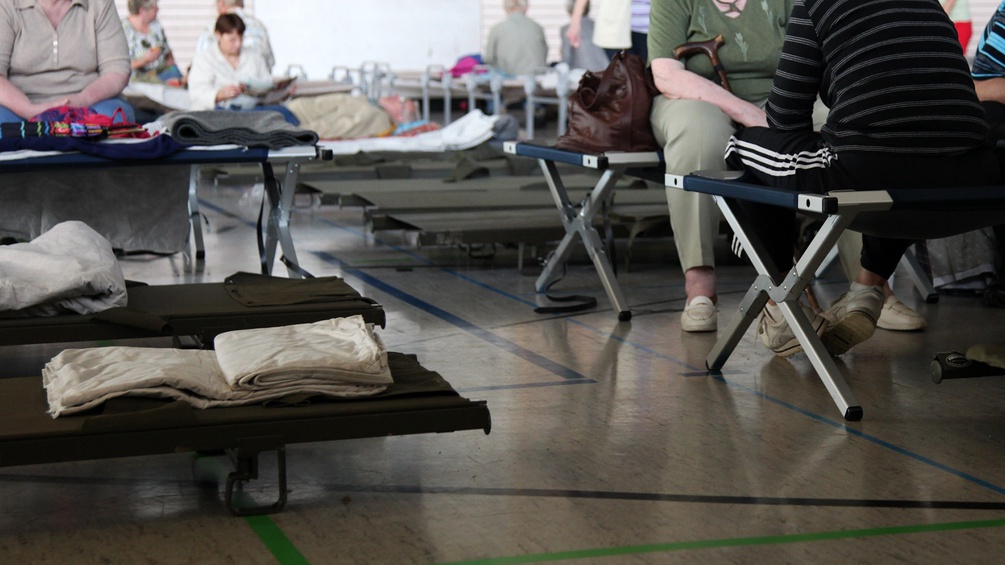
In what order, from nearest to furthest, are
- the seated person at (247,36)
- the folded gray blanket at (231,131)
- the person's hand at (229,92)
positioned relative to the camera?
the folded gray blanket at (231,131) < the person's hand at (229,92) < the seated person at (247,36)

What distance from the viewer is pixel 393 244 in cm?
575

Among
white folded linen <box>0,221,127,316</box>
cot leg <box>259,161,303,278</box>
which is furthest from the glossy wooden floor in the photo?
cot leg <box>259,161,303,278</box>

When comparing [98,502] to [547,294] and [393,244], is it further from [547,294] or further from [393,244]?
[393,244]

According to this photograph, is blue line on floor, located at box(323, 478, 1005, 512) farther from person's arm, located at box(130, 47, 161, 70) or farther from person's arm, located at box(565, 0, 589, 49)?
person's arm, located at box(565, 0, 589, 49)

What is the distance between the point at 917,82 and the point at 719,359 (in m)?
0.90

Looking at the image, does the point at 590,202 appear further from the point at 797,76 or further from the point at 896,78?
the point at 896,78

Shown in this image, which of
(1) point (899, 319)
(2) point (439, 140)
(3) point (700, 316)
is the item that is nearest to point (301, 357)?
(3) point (700, 316)

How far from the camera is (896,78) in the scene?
2.83 metres

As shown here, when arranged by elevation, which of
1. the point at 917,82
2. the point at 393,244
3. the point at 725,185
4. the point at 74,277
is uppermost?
the point at 917,82

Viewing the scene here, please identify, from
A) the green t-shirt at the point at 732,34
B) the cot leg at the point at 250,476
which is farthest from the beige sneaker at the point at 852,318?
the cot leg at the point at 250,476

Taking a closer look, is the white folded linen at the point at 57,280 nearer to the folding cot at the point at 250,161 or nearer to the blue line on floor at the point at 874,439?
the folding cot at the point at 250,161

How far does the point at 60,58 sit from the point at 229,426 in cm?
323

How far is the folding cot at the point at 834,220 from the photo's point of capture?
273 centimetres

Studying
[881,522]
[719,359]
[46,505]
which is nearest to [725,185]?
[719,359]
